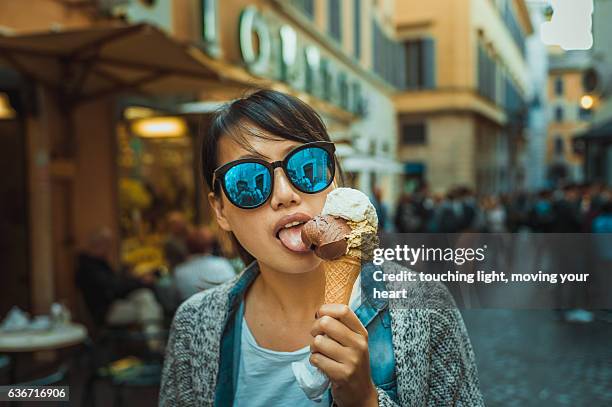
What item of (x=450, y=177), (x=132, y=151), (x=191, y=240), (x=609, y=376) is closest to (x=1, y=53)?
(x=191, y=240)

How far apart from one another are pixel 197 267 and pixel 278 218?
370 centimetres

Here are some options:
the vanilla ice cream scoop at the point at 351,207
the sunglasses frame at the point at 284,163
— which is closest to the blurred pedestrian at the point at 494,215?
the sunglasses frame at the point at 284,163

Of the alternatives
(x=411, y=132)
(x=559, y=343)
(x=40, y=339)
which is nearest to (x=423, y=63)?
(x=411, y=132)

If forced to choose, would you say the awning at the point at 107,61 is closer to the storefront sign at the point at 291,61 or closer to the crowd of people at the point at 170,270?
the crowd of people at the point at 170,270

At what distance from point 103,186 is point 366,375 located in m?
6.46

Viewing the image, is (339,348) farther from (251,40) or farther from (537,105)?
(251,40)

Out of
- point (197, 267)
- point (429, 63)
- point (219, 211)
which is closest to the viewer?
point (219, 211)

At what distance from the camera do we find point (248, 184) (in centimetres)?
107

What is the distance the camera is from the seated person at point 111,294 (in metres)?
4.94

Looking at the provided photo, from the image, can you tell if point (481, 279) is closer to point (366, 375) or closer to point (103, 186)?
point (366, 375)

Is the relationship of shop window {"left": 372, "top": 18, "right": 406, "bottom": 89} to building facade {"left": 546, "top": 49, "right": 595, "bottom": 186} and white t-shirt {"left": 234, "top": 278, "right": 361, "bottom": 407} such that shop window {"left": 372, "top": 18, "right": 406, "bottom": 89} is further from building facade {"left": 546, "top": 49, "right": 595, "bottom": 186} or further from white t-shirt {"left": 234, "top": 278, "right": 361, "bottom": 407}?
white t-shirt {"left": 234, "top": 278, "right": 361, "bottom": 407}

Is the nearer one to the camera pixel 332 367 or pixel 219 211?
pixel 332 367

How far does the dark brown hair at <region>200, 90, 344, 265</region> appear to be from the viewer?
1.12 metres

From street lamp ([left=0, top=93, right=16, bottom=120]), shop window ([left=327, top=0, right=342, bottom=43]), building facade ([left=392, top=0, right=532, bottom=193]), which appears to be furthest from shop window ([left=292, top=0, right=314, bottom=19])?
street lamp ([left=0, top=93, right=16, bottom=120])
